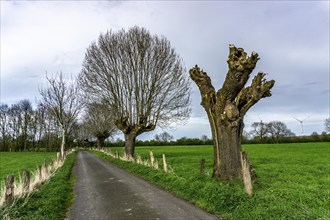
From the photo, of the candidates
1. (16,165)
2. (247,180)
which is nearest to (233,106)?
(247,180)

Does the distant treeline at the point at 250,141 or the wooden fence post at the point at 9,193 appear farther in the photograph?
the distant treeline at the point at 250,141

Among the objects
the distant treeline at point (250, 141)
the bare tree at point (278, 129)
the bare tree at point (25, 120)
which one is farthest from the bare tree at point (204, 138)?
the bare tree at point (25, 120)

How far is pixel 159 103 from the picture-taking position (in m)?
30.2

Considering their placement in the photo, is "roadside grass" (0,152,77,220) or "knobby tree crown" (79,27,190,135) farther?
"knobby tree crown" (79,27,190,135)

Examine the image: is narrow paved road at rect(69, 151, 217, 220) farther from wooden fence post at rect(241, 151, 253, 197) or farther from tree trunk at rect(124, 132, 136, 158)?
tree trunk at rect(124, 132, 136, 158)

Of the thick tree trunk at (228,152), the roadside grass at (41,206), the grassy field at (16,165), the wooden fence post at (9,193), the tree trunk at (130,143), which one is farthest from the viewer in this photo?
the tree trunk at (130,143)

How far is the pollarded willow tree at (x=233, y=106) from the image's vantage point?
12.0m

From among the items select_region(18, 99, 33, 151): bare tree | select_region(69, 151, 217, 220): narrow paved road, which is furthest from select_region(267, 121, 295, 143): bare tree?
select_region(69, 151, 217, 220): narrow paved road

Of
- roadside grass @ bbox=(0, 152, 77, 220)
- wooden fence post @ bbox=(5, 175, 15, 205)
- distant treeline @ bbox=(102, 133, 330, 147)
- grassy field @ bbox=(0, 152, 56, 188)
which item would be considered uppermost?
distant treeline @ bbox=(102, 133, 330, 147)

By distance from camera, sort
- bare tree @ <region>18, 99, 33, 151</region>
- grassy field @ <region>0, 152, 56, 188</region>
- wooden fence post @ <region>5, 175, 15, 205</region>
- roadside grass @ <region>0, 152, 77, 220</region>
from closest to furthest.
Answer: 1. roadside grass @ <region>0, 152, 77, 220</region>
2. wooden fence post @ <region>5, 175, 15, 205</region>
3. grassy field @ <region>0, 152, 56, 188</region>
4. bare tree @ <region>18, 99, 33, 151</region>

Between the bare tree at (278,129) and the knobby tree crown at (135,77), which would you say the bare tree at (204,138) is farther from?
the knobby tree crown at (135,77)

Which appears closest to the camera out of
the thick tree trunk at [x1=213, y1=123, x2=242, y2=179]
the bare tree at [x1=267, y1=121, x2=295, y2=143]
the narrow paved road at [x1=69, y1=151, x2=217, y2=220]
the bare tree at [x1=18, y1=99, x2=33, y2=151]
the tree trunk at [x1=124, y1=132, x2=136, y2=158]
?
the narrow paved road at [x1=69, y1=151, x2=217, y2=220]

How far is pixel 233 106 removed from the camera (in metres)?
12.2

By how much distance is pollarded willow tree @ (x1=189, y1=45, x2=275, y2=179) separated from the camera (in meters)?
12.0
